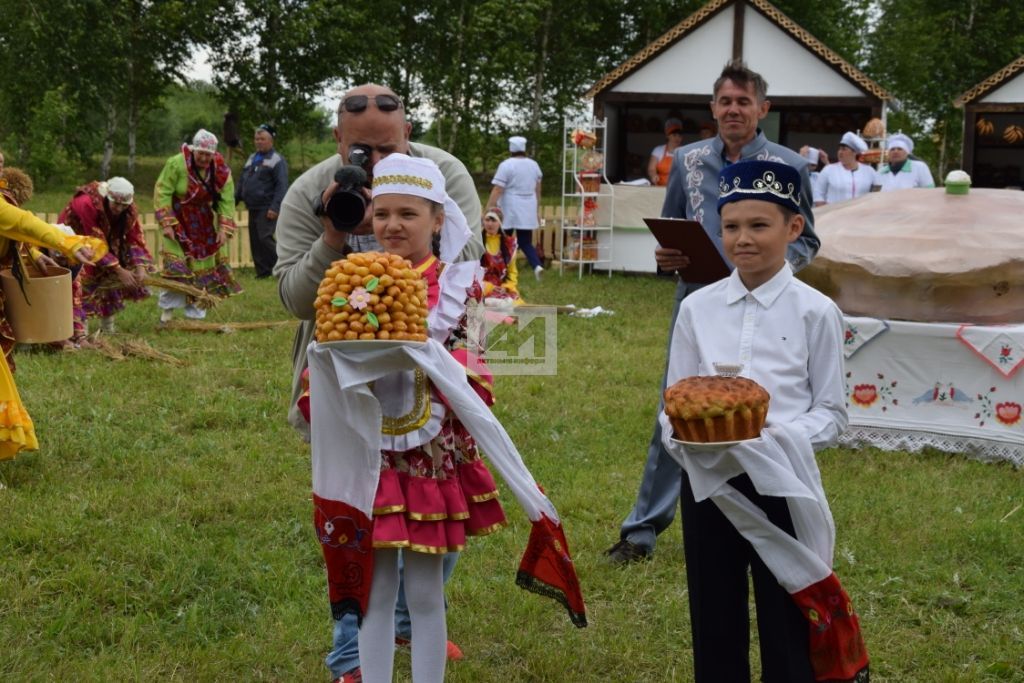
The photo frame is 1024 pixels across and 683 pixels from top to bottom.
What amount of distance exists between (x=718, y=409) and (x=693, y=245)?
60.1 inches

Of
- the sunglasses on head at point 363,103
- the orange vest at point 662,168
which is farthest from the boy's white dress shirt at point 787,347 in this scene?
the orange vest at point 662,168

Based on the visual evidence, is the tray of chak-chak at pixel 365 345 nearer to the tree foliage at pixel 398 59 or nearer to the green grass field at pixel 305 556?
the green grass field at pixel 305 556

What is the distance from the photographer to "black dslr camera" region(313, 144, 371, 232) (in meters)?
3.08

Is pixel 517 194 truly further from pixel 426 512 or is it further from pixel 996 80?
pixel 426 512

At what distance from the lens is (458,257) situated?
11.2 ft

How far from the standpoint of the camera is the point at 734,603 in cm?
311

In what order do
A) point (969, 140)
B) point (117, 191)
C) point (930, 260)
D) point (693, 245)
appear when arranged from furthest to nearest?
1. point (969, 140)
2. point (117, 191)
3. point (930, 260)
4. point (693, 245)

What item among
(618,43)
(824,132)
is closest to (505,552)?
(824,132)

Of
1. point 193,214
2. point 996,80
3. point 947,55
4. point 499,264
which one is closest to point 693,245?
point 193,214

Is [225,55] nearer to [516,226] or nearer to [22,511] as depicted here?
[516,226]

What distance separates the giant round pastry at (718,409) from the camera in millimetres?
2645

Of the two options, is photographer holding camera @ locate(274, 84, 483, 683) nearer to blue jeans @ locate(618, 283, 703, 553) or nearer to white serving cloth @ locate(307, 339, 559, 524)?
white serving cloth @ locate(307, 339, 559, 524)

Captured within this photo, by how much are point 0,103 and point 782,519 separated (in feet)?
98.6

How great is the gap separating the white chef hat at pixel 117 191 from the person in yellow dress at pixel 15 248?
399cm
